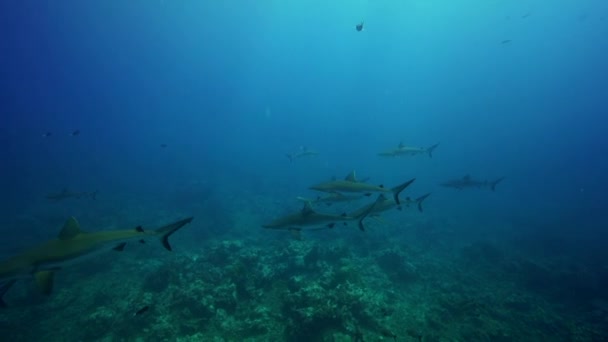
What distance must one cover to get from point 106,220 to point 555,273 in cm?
3084

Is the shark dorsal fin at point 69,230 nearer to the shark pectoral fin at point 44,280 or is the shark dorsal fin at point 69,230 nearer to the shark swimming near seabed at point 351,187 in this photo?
the shark pectoral fin at point 44,280

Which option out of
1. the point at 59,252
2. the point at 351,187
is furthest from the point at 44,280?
the point at 351,187

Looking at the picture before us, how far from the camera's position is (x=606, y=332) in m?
11.8

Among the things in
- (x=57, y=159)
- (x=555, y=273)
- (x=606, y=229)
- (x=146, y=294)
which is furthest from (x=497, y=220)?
(x=57, y=159)

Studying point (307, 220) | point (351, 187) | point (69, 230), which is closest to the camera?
point (69, 230)

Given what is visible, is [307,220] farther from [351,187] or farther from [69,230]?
[69,230]

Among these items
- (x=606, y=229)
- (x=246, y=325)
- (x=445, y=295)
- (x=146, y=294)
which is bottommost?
(x=606, y=229)

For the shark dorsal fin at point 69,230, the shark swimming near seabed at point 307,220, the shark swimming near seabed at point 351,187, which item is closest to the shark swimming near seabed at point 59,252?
the shark dorsal fin at point 69,230

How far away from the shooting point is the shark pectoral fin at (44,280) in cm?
484

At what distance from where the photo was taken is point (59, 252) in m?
4.98

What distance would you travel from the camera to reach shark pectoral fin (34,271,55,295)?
4.84 m

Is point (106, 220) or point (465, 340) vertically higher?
point (106, 220)

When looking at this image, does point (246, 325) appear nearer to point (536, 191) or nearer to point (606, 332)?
point (606, 332)

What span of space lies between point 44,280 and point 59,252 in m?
0.49
